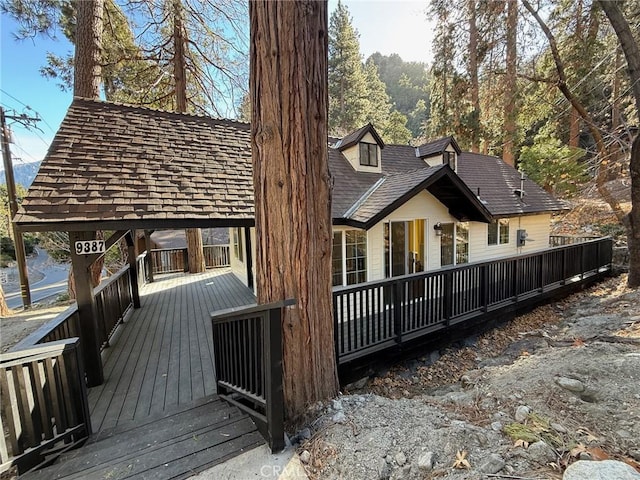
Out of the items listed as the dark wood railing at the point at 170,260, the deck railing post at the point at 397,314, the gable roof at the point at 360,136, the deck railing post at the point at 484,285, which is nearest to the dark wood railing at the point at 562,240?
the deck railing post at the point at 484,285

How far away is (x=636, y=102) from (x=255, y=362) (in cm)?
965

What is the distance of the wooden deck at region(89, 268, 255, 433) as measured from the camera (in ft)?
10.6

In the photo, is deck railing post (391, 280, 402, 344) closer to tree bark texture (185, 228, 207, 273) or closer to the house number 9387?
the house number 9387

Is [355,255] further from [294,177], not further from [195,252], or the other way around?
[195,252]

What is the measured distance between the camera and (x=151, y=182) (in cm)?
468

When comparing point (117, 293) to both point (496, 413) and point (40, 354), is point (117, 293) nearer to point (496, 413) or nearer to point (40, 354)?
point (40, 354)

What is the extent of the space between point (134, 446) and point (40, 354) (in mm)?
1073

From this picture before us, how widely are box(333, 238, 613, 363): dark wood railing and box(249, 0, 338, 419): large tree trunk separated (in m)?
1.09

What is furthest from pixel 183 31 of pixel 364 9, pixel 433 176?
pixel 433 176

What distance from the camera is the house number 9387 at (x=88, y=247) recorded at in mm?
3494

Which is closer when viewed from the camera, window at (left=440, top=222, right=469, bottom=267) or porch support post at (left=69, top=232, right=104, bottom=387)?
porch support post at (left=69, top=232, right=104, bottom=387)

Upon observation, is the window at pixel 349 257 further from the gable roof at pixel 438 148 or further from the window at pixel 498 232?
the gable roof at pixel 438 148

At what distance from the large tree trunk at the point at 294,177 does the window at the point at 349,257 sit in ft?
12.5

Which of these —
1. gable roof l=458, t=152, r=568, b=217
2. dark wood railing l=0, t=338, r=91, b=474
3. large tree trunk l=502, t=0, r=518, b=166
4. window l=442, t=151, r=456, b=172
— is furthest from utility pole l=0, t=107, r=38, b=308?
large tree trunk l=502, t=0, r=518, b=166
